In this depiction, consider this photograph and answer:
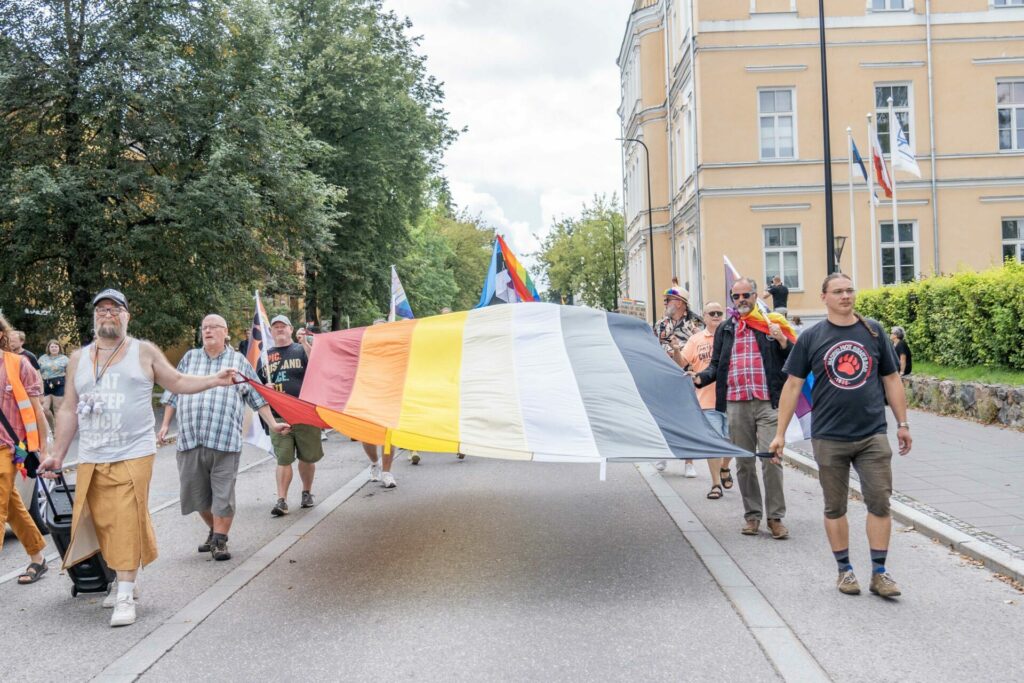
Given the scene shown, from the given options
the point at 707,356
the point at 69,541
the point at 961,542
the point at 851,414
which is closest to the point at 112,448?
the point at 69,541

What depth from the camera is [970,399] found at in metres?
14.8

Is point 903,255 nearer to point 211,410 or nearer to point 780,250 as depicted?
point 780,250

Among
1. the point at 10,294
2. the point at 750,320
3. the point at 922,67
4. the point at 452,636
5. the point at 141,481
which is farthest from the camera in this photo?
the point at 922,67

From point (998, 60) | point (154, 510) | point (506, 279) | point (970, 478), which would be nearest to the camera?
point (970, 478)

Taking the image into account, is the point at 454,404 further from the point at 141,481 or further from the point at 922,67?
the point at 922,67

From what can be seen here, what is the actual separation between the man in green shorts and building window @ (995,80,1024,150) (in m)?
31.8

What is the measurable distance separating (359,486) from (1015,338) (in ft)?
33.7

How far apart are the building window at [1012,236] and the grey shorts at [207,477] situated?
107 feet

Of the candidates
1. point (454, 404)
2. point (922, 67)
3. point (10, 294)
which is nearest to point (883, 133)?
point (922, 67)

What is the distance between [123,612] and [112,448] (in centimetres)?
103

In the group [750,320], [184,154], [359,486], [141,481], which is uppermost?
[184,154]

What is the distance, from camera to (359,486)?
36.5 ft

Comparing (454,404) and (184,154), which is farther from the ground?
(184,154)

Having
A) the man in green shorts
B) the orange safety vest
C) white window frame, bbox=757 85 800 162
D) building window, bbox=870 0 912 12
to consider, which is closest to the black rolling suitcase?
the orange safety vest
